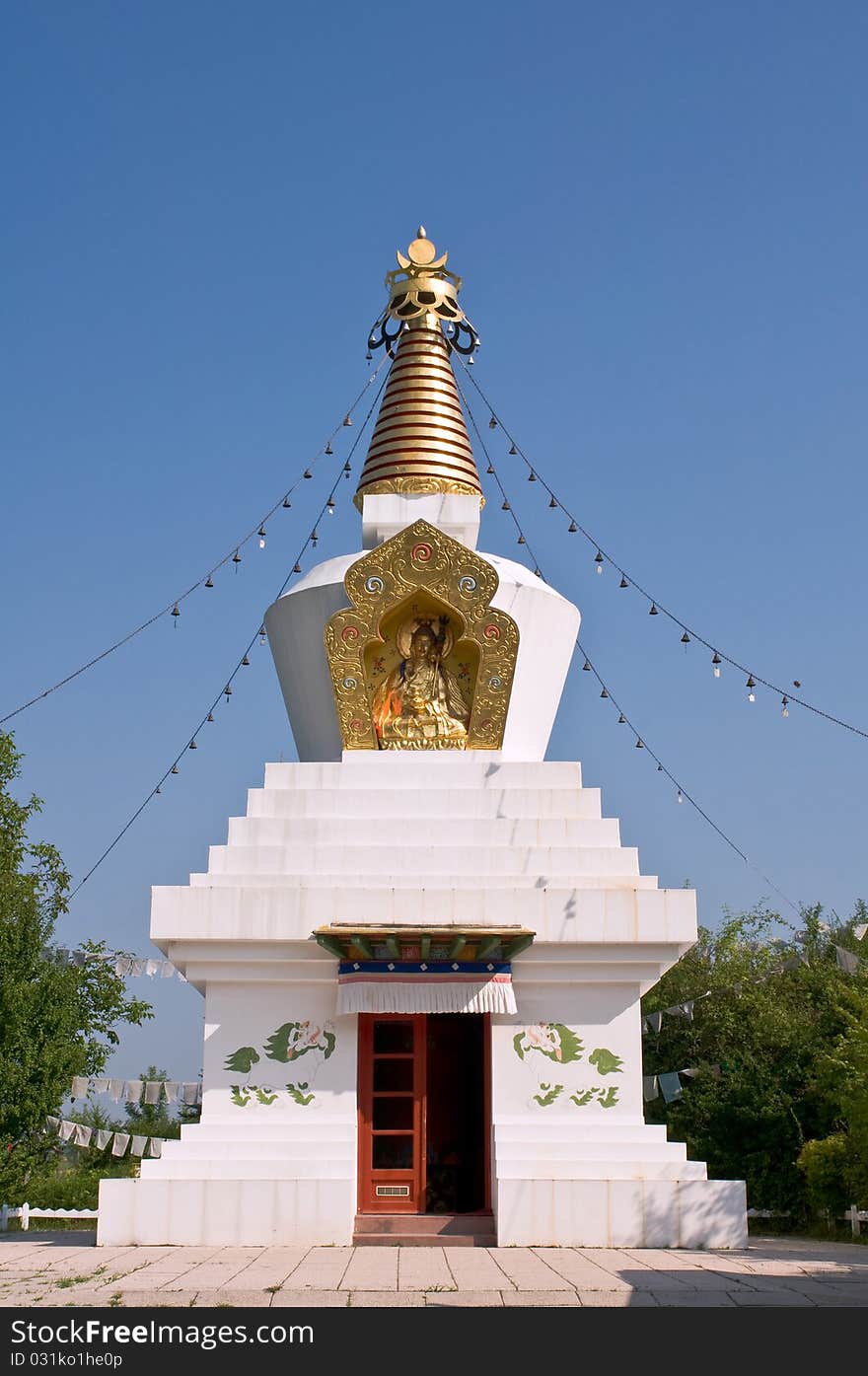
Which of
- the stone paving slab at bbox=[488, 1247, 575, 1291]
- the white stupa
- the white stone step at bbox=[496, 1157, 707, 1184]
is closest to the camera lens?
the stone paving slab at bbox=[488, 1247, 575, 1291]

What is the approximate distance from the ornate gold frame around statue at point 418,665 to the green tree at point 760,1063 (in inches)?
250

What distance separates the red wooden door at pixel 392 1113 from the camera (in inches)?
465

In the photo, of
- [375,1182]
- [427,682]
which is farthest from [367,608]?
[375,1182]

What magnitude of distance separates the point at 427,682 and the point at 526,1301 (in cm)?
770

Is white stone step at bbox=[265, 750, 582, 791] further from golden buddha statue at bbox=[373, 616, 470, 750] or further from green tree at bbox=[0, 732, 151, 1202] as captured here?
green tree at bbox=[0, 732, 151, 1202]

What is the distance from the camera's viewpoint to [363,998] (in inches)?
471

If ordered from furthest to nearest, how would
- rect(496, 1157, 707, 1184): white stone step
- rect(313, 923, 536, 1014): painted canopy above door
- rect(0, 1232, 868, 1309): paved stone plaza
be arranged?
1. rect(313, 923, 536, 1014): painted canopy above door
2. rect(496, 1157, 707, 1184): white stone step
3. rect(0, 1232, 868, 1309): paved stone plaza

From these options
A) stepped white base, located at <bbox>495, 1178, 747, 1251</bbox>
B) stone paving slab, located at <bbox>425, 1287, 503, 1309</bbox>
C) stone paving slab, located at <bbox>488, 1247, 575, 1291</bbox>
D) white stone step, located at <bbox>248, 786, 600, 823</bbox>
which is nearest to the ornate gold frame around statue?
white stone step, located at <bbox>248, 786, 600, 823</bbox>

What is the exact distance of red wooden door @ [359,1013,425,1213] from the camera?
1182 centimetres

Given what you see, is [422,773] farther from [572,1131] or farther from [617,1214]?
[617,1214]

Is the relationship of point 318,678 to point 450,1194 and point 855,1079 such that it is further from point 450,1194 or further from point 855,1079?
point 855,1079

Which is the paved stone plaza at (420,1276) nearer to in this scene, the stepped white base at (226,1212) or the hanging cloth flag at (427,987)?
the stepped white base at (226,1212)

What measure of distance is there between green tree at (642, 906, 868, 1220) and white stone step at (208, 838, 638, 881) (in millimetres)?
5604
